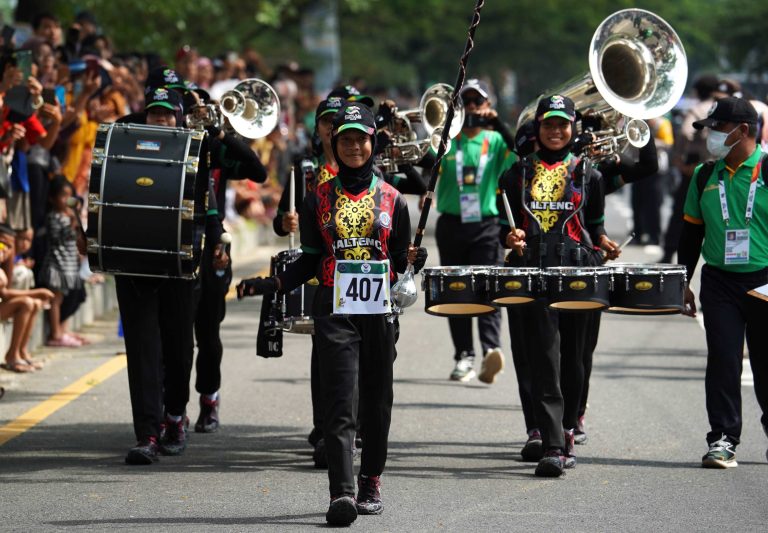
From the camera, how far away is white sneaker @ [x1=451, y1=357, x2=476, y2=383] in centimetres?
1259

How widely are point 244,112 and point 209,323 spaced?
127cm

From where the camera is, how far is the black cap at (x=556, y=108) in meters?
9.29

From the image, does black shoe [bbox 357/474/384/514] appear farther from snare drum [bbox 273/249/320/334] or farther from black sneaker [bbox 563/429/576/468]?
black sneaker [bbox 563/429/576/468]

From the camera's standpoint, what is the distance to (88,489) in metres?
8.70

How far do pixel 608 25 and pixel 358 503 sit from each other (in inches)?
140

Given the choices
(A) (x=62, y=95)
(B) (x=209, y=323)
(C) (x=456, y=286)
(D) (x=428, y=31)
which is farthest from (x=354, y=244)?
(D) (x=428, y=31)

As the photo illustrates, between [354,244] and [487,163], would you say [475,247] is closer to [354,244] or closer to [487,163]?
[487,163]

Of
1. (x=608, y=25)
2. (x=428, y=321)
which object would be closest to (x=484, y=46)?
(x=428, y=321)

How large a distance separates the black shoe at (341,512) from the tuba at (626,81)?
2.94m

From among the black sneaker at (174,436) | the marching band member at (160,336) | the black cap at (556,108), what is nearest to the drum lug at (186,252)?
the marching band member at (160,336)

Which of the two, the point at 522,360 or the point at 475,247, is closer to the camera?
the point at 522,360

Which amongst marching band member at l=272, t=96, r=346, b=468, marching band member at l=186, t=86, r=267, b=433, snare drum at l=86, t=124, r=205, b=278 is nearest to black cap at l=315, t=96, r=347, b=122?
marching band member at l=272, t=96, r=346, b=468

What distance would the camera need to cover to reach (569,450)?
9438 millimetres

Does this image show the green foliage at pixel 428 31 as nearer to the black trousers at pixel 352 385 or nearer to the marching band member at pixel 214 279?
the marching band member at pixel 214 279
